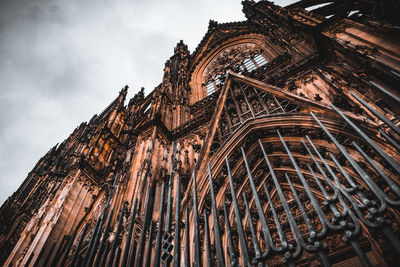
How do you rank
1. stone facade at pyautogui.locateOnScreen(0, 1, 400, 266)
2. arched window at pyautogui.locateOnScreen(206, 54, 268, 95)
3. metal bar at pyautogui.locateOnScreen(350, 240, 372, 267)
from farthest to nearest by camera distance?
arched window at pyautogui.locateOnScreen(206, 54, 268, 95) → stone facade at pyautogui.locateOnScreen(0, 1, 400, 266) → metal bar at pyautogui.locateOnScreen(350, 240, 372, 267)

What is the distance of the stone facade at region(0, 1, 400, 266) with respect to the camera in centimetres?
173

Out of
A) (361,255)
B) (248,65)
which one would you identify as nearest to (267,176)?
(361,255)

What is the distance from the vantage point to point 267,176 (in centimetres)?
543

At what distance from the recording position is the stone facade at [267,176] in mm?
1729

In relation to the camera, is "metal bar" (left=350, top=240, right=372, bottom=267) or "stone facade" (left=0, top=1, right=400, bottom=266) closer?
"metal bar" (left=350, top=240, right=372, bottom=267)

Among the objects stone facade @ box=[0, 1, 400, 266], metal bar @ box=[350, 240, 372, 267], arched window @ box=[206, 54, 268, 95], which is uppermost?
arched window @ box=[206, 54, 268, 95]

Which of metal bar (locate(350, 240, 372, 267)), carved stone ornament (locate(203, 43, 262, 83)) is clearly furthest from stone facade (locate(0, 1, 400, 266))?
carved stone ornament (locate(203, 43, 262, 83))

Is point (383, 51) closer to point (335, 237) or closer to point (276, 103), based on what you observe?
point (276, 103)

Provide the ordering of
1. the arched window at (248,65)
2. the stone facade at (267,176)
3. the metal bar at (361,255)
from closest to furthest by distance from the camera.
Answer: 1. the metal bar at (361,255)
2. the stone facade at (267,176)
3. the arched window at (248,65)

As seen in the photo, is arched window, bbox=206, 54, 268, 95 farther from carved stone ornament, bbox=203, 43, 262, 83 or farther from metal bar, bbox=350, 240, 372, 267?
metal bar, bbox=350, 240, 372, 267

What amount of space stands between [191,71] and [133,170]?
9383mm

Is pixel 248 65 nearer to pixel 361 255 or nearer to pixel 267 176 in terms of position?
pixel 267 176

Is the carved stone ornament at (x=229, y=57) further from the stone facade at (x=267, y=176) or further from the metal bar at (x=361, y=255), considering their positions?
the metal bar at (x=361, y=255)

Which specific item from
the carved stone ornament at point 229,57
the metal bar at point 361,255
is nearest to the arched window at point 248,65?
the carved stone ornament at point 229,57
